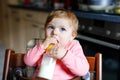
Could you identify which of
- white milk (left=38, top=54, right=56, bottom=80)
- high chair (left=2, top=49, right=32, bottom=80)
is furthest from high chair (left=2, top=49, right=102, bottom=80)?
white milk (left=38, top=54, right=56, bottom=80)

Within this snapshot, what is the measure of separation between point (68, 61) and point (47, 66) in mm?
80

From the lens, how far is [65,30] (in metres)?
0.94

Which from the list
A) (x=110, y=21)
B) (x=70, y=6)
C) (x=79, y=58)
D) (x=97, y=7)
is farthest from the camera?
(x=70, y=6)

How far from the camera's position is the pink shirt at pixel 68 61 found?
34.4 inches

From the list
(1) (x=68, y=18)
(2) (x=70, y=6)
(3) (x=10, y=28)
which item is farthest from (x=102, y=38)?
(3) (x=10, y=28)

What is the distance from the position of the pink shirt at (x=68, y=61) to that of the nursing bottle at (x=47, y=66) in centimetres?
4

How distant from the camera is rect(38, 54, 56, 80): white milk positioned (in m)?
0.87

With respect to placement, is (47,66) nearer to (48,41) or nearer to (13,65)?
(48,41)

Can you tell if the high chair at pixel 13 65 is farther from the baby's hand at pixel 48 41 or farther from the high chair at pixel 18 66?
the baby's hand at pixel 48 41

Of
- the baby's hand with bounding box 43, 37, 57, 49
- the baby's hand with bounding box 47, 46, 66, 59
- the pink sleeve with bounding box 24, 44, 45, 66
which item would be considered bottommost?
the pink sleeve with bounding box 24, 44, 45, 66

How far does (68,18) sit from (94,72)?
0.81ft

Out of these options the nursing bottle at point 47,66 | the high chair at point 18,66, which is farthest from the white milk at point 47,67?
the high chair at point 18,66

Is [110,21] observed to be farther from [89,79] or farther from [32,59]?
[32,59]

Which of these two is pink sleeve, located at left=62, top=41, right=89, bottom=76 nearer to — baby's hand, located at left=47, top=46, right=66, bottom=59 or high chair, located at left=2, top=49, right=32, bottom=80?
baby's hand, located at left=47, top=46, right=66, bottom=59
